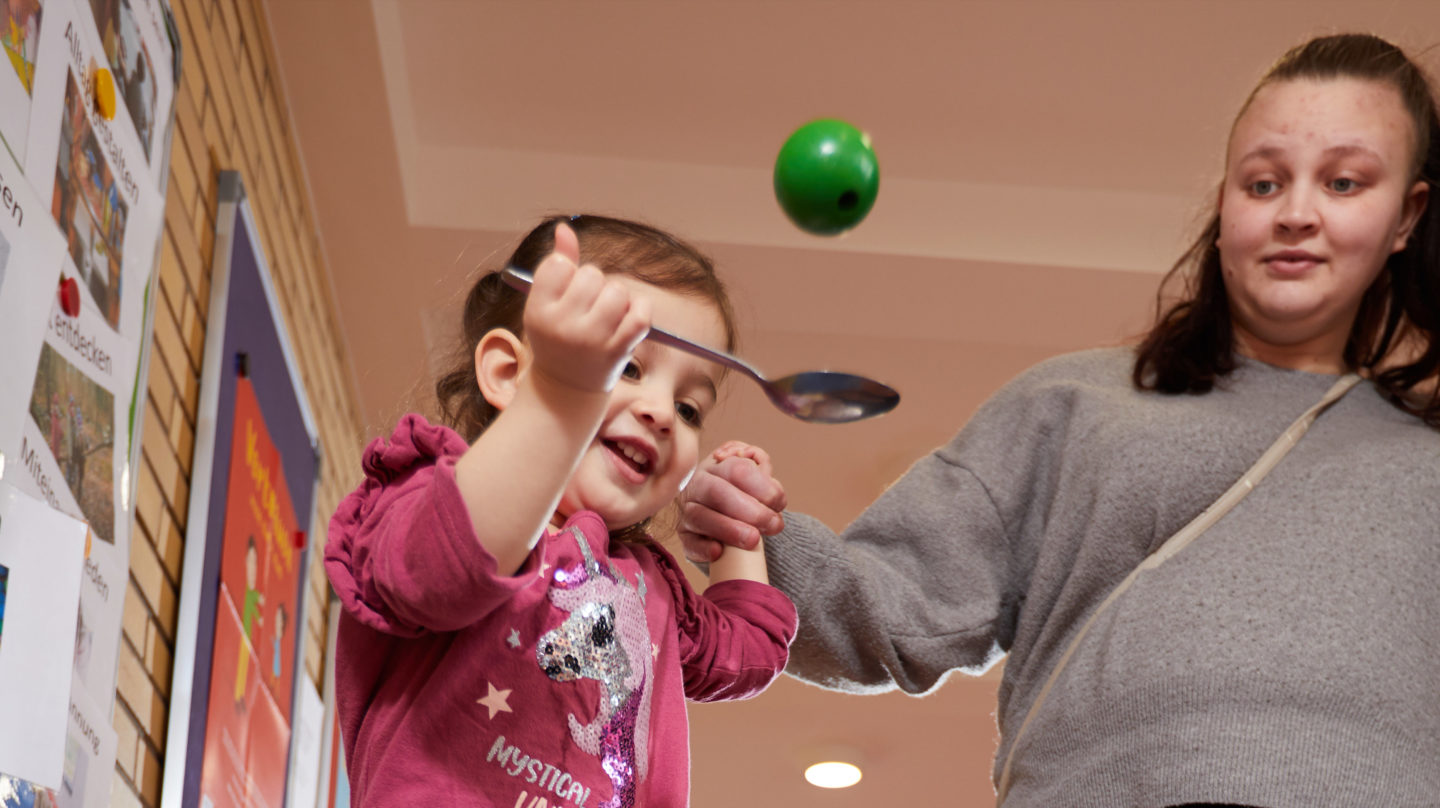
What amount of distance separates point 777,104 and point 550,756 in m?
2.29

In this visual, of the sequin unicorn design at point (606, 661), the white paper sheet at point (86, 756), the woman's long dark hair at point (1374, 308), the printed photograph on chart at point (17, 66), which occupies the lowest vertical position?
the white paper sheet at point (86, 756)

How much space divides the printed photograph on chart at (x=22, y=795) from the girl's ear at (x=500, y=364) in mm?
546

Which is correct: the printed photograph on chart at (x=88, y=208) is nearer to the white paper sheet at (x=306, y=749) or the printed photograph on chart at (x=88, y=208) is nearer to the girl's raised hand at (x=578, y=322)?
the girl's raised hand at (x=578, y=322)

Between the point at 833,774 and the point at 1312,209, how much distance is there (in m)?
4.59

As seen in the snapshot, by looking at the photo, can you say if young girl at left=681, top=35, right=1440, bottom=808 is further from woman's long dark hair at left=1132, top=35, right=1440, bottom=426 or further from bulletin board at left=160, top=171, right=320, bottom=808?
bulletin board at left=160, top=171, right=320, bottom=808

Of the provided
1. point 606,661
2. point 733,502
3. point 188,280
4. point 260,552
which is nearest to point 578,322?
point 606,661

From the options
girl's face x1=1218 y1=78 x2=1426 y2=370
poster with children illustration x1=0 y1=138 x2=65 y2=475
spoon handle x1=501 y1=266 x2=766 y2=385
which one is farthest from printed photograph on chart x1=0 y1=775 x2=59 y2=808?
girl's face x1=1218 y1=78 x2=1426 y2=370

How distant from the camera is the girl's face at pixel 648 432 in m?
0.94

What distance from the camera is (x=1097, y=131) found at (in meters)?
3.10

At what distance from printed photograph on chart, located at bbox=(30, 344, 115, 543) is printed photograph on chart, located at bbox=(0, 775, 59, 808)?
0.28 metres

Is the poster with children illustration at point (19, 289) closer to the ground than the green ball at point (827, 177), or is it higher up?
closer to the ground

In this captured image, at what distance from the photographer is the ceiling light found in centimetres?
Result: 548

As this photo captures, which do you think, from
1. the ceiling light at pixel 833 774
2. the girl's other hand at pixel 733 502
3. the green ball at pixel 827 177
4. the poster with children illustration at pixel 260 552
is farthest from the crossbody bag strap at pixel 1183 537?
the ceiling light at pixel 833 774

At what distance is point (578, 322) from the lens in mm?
733
